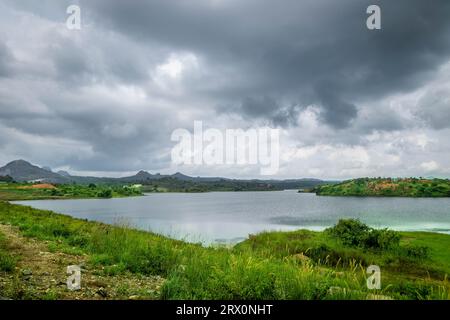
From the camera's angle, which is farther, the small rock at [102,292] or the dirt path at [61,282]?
the small rock at [102,292]

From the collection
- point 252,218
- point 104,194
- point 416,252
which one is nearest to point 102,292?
point 416,252

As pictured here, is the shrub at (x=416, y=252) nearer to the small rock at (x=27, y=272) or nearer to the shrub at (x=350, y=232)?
the shrub at (x=350, y=232)

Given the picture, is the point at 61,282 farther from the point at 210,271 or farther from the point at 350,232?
the point at 350,232

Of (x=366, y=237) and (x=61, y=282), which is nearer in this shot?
(x=61, y=282)

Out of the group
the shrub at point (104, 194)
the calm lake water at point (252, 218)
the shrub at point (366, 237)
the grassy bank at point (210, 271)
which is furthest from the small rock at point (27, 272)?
the shrub at point (104, 194)

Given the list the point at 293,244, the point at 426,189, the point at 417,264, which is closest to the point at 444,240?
the point at 417,264

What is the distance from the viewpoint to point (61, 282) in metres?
8.31

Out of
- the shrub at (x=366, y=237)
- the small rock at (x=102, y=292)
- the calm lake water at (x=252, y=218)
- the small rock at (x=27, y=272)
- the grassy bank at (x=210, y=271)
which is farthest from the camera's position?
the calm lake water at (x=252, y=218)

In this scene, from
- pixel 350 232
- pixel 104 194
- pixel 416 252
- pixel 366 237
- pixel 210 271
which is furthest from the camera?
pixel 104 194

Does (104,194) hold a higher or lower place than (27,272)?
lower

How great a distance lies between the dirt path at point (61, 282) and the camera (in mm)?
7312

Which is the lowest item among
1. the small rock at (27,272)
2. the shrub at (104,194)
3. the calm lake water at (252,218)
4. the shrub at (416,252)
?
the shrub at (104,194)
